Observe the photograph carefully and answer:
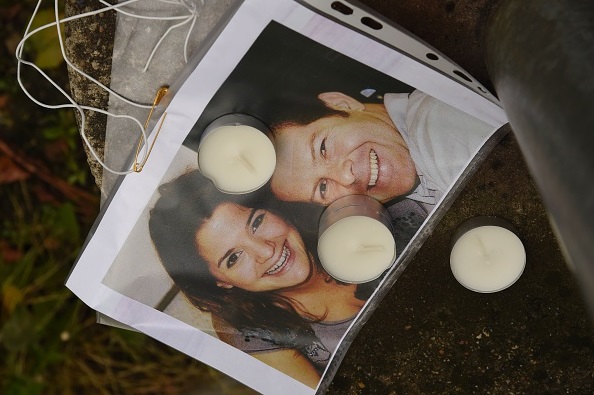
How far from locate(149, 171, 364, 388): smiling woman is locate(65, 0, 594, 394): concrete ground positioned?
5 centimetres

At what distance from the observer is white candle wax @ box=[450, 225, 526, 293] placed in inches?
21.4

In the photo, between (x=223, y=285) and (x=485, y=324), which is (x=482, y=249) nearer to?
(x=485, y=324)

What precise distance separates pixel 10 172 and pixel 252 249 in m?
0.50

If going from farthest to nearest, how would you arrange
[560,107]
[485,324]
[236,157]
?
[485,324], [236,157], [560,107]

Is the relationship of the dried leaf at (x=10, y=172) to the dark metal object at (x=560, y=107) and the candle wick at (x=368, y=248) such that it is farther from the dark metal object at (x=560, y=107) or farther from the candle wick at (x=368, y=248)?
the dark metal object at (x=560, y=107)

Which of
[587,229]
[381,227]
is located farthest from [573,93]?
[381,227]

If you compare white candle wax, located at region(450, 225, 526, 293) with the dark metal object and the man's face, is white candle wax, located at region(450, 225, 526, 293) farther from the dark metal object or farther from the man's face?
the dark metal object

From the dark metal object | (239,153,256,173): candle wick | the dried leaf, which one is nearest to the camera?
the dark metal object

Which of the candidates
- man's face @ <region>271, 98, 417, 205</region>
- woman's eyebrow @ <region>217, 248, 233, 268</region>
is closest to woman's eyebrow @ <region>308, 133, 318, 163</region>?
man's face @ <region>271, 98, 417, 205</region>

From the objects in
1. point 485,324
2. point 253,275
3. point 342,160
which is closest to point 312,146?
point 342,160

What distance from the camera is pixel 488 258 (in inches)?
21.4

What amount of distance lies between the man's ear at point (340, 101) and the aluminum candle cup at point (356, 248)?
91 mm

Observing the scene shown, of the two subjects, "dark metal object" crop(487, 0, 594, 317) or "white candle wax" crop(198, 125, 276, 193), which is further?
"white candle wax" crop(198, 125, 276, 193)

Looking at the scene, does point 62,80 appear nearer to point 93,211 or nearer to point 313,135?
point 93,211
